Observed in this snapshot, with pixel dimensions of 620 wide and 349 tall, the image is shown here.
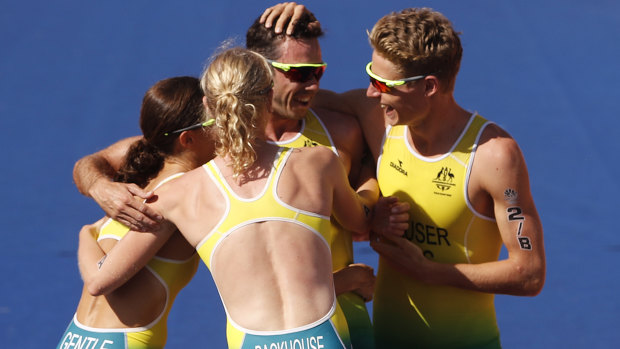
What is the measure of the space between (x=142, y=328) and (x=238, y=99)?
1070 millimetres

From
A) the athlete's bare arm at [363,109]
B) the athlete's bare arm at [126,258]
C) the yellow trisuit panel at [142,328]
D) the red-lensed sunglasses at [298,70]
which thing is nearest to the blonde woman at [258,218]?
the athlete's bare arm at [126,258]

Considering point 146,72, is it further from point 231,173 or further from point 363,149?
point 231,173

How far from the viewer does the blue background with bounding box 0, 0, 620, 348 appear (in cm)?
598

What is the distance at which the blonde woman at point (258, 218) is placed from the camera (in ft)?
8.33

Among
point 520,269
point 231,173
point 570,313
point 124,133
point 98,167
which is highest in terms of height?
point 231,173

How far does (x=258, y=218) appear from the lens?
2549mm

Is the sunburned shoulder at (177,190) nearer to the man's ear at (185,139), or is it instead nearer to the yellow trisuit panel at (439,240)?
the man's ear at (185,139)

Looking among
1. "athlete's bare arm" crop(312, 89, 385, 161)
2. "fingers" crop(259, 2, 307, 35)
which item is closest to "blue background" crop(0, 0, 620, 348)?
"athlete's bare arm" crop(312, 89, 385, 161)

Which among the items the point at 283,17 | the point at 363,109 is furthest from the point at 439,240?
the point at 283,17

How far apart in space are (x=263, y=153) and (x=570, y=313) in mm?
4074

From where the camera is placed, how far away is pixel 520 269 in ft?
9.45

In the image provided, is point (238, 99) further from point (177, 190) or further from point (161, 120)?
point (161, 120)

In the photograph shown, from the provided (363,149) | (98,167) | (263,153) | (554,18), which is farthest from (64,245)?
(554,18)

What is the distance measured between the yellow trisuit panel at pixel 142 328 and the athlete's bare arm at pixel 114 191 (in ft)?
0.39
